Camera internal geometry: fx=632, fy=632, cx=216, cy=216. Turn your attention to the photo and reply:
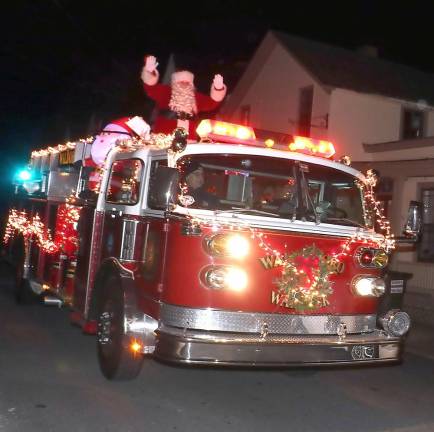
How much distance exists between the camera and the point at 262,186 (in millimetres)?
5773

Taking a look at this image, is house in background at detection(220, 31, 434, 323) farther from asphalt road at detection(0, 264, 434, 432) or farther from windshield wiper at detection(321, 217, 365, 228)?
windshield wiper at detection(321, 217, 365, 228)

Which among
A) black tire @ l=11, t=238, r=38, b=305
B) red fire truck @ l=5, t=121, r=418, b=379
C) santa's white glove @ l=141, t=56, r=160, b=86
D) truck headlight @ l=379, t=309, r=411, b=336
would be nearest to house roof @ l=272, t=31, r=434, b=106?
santa's white glove @ l=141, t=56, r=160, b=86

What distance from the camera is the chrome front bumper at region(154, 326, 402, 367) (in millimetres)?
4691

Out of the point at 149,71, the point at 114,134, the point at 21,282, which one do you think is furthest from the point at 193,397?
the point at 21,282

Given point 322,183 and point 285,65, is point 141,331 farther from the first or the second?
point 285,65

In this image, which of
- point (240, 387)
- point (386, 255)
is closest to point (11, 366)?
point (240, 387)

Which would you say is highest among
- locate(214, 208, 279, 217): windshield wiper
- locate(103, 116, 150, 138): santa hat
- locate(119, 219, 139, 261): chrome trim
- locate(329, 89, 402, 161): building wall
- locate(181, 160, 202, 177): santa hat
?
locate(329, 89, 402, 161): building wall

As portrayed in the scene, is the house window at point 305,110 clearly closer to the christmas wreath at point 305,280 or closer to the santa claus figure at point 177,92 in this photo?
the santa claus figure at point 177,92

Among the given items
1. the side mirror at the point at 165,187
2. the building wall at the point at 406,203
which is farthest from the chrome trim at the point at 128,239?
the building wall at the point at 406,203

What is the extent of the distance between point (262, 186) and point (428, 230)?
33.0 ft

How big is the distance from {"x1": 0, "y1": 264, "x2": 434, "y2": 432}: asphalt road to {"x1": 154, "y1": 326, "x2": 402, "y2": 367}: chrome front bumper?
13.4 inches

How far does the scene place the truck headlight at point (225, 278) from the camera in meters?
4.92

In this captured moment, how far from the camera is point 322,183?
5957 millimetres

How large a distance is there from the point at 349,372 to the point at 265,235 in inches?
109
